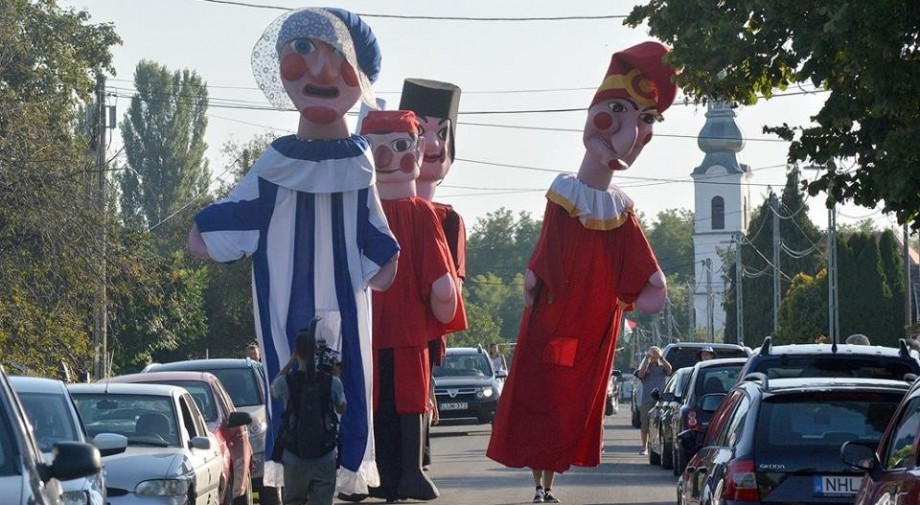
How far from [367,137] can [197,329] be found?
29023 millimetres

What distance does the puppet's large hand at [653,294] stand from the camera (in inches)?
737

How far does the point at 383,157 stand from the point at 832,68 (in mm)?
6099

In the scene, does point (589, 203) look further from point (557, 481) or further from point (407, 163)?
point (557, 481)

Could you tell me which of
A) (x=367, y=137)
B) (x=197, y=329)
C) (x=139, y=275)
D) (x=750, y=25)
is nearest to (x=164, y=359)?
(x=197, y=329)

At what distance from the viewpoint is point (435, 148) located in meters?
21.9

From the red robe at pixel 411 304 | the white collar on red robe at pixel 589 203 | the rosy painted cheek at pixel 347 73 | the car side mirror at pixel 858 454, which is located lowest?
the car side mirror at pixel 858 454

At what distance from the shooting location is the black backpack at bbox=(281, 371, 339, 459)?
13.5 m

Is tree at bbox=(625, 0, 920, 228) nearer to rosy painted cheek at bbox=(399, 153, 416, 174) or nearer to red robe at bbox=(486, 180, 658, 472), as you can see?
red robe at bbox=(486, 180, 658, 472)

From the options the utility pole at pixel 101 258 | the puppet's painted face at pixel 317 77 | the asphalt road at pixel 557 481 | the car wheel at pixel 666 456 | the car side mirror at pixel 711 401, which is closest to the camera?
the car side mirror at pixel 711 401

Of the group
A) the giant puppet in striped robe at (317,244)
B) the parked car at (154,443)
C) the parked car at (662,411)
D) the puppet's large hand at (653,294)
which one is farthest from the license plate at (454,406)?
the parked car at (154,443)

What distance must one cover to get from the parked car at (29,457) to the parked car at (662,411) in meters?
14.6

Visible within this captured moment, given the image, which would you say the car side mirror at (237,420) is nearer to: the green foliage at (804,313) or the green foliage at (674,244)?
the green foliage at (804,313)

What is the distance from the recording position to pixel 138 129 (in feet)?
325

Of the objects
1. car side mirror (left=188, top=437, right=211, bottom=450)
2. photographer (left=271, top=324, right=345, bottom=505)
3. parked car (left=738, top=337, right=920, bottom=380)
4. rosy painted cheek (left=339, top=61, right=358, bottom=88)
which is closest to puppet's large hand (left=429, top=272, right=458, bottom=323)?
rosy painted cheek (left=339, top=61, right=358, bottom=88)
